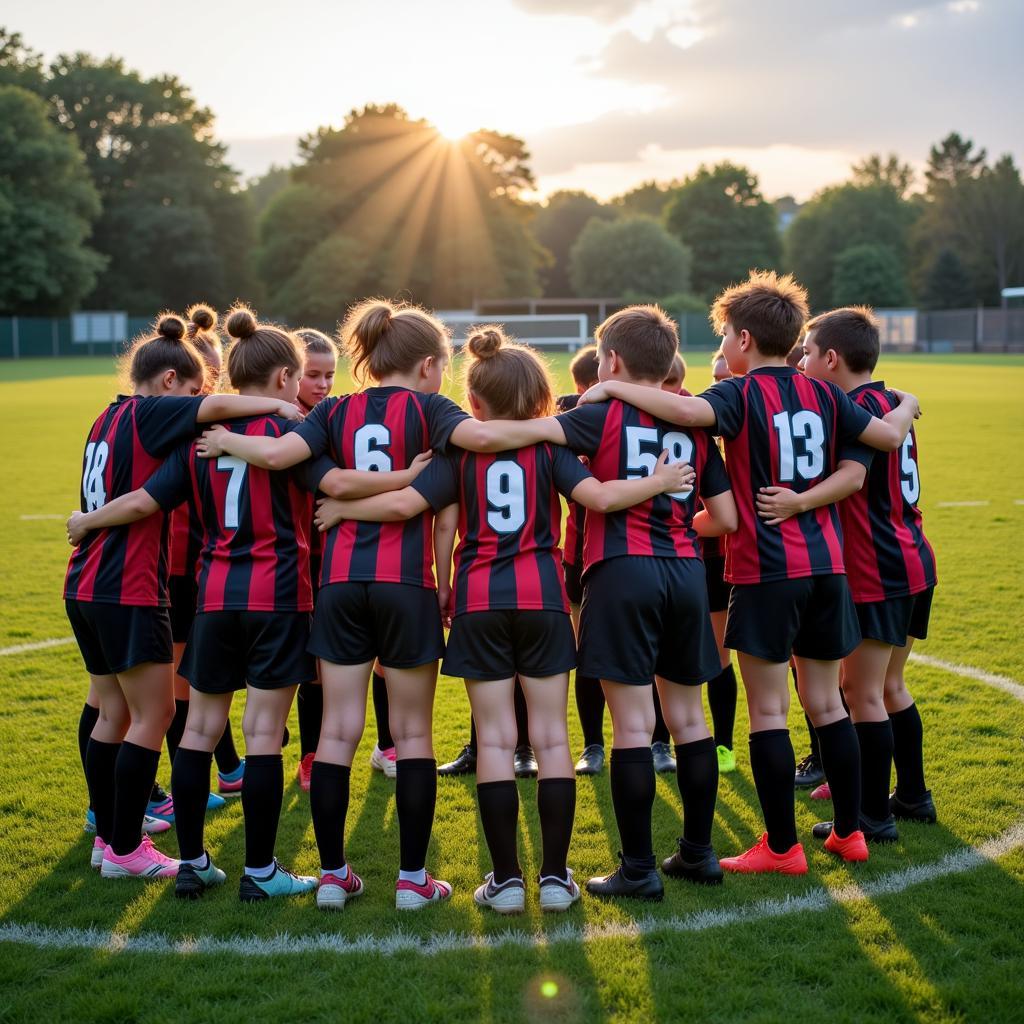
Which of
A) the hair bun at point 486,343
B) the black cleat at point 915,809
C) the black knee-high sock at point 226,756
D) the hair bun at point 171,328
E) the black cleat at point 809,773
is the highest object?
the hair bun at point 171,328

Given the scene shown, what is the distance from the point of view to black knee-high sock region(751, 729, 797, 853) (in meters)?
3.82

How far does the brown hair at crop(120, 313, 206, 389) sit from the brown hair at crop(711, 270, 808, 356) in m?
2.03

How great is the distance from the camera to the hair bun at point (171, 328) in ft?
13.0

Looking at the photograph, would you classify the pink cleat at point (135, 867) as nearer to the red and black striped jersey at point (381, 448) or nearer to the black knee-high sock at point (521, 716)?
the red and black striped jersey at point (381, 448)

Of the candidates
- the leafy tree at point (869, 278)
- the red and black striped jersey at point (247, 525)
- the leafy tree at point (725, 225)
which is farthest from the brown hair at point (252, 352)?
the leafy tree at point (725, 225)

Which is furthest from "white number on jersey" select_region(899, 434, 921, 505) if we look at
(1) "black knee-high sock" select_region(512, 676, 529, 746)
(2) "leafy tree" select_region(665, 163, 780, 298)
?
(2) "leafy tree" select_region(665, 163, 780, 298)

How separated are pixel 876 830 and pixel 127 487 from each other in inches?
126

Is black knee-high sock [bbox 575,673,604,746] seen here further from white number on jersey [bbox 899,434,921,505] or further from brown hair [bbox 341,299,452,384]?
brown hair [bbox 341,299,452,384]

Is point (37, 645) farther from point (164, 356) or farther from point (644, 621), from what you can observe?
point (644, 621)

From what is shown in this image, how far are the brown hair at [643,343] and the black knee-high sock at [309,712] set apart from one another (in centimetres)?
215

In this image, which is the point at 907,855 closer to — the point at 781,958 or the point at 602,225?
the point at 781,958

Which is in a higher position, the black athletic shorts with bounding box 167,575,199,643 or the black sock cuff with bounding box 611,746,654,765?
the black athletic shorts with bounding box 167,575,199,643

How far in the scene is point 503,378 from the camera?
364cm

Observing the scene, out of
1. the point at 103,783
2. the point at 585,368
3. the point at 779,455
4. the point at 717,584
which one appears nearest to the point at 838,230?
the point at 585,368
